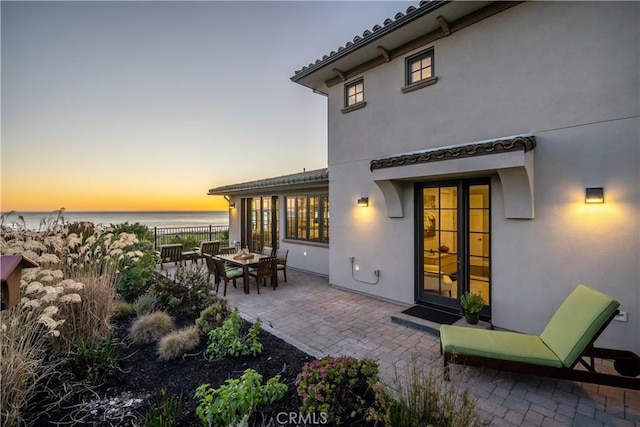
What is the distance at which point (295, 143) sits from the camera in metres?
15.1

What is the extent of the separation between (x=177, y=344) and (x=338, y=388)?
2.36 m

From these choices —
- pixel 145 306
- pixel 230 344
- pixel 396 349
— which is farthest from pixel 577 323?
pixel 145 306

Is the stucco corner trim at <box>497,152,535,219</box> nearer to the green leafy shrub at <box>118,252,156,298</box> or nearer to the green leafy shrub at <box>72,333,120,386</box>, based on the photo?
the green leafy shrub at <box>72,333,120,386</box>

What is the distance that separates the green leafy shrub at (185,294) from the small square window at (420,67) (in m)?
6.07

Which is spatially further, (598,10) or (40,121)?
(40,121)

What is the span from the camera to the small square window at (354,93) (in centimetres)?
673

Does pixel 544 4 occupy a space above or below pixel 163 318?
above

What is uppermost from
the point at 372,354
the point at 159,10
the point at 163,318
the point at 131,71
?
the point at 159,10

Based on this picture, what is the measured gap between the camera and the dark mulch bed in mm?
2398

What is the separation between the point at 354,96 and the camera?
691cm

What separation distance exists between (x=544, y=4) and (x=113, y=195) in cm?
2114

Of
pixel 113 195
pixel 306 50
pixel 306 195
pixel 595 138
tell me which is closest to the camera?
pixel 595 138

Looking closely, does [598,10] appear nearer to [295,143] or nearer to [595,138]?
[595,138]

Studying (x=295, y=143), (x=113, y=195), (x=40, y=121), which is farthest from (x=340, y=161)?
(x=113, y=195)
